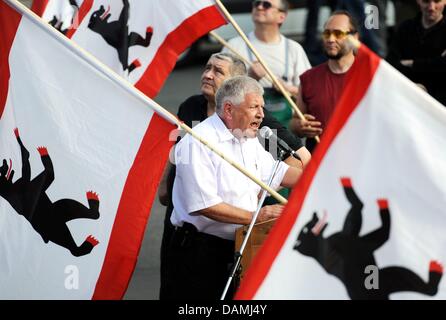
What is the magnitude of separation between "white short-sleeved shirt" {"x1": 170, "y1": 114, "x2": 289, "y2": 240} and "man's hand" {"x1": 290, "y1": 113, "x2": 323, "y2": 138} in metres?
1.53

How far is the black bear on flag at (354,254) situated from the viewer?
523 centimetres

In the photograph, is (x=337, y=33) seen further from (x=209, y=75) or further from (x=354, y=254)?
(x=354, y=254)

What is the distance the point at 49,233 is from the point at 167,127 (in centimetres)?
79

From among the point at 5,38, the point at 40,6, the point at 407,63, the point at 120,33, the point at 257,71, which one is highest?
the point at 5,38

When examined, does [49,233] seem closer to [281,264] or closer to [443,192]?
[281,264]

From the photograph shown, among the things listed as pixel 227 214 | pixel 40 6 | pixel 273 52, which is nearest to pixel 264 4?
pixel 273 52

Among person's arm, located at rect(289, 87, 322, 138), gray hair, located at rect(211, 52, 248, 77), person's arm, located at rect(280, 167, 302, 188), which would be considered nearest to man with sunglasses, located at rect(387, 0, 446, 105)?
person's arm, located at rect(289, 87, 322, 138)

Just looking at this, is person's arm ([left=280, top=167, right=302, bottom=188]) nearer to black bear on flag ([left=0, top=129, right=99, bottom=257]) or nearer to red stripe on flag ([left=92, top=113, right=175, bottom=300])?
red stripe on flag ([left=92, top=113, right=175, bottom=300])

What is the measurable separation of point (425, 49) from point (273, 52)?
3.81 feet

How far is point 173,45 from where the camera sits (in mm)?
8062

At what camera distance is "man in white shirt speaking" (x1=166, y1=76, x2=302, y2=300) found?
653 centimetres

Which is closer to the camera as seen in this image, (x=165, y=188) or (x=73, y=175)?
(x=73, y=175)

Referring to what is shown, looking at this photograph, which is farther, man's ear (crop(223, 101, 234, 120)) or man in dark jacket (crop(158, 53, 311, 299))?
man in dark jacket (crop(158, 53, 311, 299))

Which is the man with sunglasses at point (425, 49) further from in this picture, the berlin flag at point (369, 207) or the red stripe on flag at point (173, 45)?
the berlin flag at point (369, 207)
